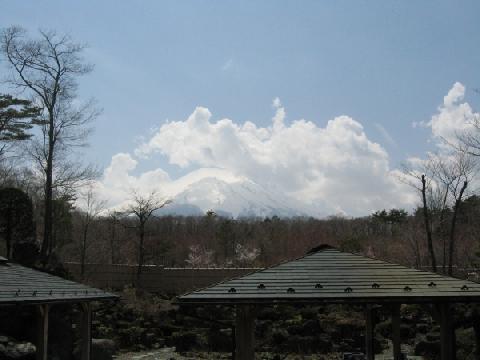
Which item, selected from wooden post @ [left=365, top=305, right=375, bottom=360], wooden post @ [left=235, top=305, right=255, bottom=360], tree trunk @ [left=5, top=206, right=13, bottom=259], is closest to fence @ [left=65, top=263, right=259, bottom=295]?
tree trunk @ [left=5, top=206, right=13, bottom=259]

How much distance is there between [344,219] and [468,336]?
44.1 m

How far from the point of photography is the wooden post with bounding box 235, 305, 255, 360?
7.96 m

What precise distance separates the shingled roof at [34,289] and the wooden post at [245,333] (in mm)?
3560

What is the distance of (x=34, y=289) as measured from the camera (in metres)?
9.80

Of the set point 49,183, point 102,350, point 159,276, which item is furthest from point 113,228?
point 102,350

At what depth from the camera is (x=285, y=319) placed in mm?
25469

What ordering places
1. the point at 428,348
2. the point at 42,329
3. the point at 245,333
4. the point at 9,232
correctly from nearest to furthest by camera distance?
the point at 245,333
the point at 42,329
the point at 428,348
the point at 9,232

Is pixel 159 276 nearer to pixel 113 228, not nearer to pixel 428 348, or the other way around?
pixel 113 228

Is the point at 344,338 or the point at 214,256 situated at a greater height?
the point at 214,256

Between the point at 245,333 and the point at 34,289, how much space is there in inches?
171

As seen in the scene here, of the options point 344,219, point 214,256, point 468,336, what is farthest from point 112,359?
point 344,219

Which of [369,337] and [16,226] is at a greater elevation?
[16,226]

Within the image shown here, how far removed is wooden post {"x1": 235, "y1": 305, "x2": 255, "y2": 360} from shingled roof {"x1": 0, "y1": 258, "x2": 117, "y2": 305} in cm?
356

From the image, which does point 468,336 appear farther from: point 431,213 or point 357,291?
point 431,213
